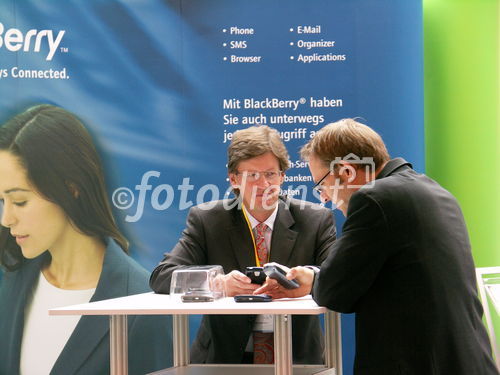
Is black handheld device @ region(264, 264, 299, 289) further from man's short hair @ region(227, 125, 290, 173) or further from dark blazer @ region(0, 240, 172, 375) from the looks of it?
dark blazer @ region(0, 240, 172, 375)

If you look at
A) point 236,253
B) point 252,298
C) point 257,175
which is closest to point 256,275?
point 252,298

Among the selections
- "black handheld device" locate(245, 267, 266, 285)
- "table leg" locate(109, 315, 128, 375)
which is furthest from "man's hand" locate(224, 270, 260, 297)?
"table leg" locate(109, 315, 128, 375)

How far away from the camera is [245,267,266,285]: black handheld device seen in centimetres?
287

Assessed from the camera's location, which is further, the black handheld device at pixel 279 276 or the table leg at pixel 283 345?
the black handheld device at pixel 279 276

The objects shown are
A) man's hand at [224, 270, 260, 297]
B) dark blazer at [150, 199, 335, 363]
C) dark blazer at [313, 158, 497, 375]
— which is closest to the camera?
dark blazer at [313, 158, 497, 375]

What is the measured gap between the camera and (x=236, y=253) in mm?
3398

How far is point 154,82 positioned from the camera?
5.11m

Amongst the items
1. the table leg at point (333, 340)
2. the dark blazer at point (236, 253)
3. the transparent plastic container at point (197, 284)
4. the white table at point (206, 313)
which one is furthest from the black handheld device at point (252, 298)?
the dark blazer at point (236, 253)

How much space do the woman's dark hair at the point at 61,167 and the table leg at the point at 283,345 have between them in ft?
9.04

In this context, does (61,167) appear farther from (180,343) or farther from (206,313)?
(206,313)

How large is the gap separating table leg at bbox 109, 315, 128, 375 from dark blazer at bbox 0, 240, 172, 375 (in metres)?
2.27

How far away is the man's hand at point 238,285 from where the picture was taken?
290 centimetres

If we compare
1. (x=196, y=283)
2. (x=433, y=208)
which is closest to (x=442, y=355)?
(x=433, y=208)

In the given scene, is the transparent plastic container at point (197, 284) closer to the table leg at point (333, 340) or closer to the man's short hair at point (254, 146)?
the table leg at point (333, 340)
